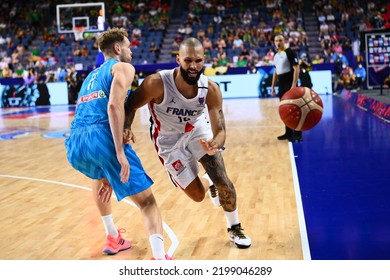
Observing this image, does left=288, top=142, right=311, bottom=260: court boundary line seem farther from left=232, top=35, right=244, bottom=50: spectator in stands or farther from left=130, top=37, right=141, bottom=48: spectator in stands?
left=130, top=37, right=141, bottom=48: spectator in stands

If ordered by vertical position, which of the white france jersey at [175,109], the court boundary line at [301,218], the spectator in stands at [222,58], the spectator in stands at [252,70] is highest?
the spectator in stands at [222,58]

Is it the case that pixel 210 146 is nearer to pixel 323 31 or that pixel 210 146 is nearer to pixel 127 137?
pixel 127 137

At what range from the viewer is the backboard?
23.3 m

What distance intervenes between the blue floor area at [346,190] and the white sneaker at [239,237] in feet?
1.43

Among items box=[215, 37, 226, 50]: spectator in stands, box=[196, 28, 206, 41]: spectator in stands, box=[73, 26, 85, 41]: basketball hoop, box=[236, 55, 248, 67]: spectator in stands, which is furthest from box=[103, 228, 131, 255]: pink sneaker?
box=[73, 26, 85, 41]: basketball hoop

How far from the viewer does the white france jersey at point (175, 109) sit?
3871 mm

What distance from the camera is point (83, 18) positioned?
23766mm

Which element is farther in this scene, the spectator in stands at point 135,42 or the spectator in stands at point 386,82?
the spectator in stands at point 135,42

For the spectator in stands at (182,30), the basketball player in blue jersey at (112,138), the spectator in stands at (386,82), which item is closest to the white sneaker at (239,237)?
the basketball player in blue jersey at (112,138)

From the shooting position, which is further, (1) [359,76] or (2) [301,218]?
(1) [359,76]

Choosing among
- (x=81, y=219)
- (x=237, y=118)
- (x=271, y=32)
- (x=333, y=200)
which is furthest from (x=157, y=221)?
(x=271, y=32)

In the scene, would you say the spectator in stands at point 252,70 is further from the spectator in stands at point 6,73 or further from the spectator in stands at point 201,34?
the spectator in stands at point 6,73

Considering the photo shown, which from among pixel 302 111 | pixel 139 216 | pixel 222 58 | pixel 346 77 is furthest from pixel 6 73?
pixel 139 216

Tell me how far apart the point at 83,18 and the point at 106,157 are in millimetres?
21167
